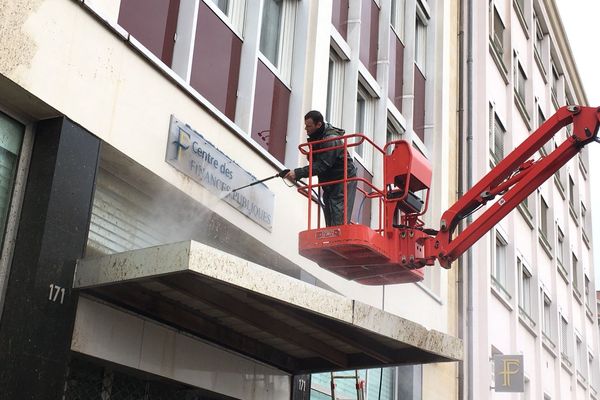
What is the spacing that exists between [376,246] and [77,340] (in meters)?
3.39

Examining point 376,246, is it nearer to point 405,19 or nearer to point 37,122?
point 37,122

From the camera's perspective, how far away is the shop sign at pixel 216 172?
9289 millimetres

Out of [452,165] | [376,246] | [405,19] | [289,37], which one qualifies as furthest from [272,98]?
[452,165]

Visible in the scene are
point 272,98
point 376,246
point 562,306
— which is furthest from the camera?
point 562,306

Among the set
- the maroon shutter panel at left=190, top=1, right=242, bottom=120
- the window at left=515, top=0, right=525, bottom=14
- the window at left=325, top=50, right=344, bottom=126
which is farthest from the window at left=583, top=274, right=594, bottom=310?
the maroon shutter panel at left=190, top=1, right=242, bottom=120

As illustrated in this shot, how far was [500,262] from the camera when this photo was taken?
877 inches

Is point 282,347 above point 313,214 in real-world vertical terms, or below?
below

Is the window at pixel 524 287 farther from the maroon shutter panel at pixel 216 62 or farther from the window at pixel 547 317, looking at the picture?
the maroon shutter panel at pixel 216 62

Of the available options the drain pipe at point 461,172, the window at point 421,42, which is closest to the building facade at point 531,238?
the drain pipe at point 461,172

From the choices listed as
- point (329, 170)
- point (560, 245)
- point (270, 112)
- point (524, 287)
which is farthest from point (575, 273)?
point (329, 170)

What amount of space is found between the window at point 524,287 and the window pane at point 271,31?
12.8 metres

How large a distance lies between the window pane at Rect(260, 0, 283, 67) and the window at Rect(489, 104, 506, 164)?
9.95m

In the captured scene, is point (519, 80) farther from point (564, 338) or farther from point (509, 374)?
point (509, 374)

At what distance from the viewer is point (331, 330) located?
9.72m
